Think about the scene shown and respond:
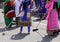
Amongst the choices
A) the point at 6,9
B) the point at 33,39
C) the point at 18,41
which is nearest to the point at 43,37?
the point at 33,39

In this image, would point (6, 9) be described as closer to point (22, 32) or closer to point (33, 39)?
point (22, 32)

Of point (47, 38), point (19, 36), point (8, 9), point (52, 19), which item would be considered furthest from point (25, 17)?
point (8, 9)

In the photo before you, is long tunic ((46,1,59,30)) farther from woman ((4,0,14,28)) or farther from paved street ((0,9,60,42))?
woman ((4,0,14,28))

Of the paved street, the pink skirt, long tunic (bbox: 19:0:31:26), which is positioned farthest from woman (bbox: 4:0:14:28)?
the pink skirt

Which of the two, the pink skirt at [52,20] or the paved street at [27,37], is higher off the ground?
the pink skirt at [52,20]

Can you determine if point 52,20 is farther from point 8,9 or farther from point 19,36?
point 8,9

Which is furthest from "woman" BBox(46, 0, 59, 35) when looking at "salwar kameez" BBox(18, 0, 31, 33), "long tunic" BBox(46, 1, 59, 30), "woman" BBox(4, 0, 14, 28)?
"woman" BBox(4, 0, 14, 28)

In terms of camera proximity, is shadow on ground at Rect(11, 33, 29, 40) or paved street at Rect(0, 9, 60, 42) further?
shadow on ground at Rect(11, 33, 29, 40)

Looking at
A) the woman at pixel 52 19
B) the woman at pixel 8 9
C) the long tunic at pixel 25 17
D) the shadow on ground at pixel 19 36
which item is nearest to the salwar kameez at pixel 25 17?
the long tunic at pixel 25 17

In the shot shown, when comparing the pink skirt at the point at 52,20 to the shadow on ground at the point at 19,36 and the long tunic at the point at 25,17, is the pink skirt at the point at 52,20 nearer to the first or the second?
the long tunic at the point at 25,17

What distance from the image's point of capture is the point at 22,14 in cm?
841

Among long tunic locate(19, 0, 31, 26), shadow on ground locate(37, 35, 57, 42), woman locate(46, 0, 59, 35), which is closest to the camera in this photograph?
shadow on ground locate(37, 35, 57, 42)

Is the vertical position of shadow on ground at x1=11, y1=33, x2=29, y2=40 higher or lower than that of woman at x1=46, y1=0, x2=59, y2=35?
lower

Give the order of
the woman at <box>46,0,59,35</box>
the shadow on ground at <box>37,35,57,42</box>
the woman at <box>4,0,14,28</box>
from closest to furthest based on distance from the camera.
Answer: the shadow on ground at <box>37,35,57,42</box> < the woman at <box>46,0,59,35</box> < the woman at <box>4,0,14,28</box>
